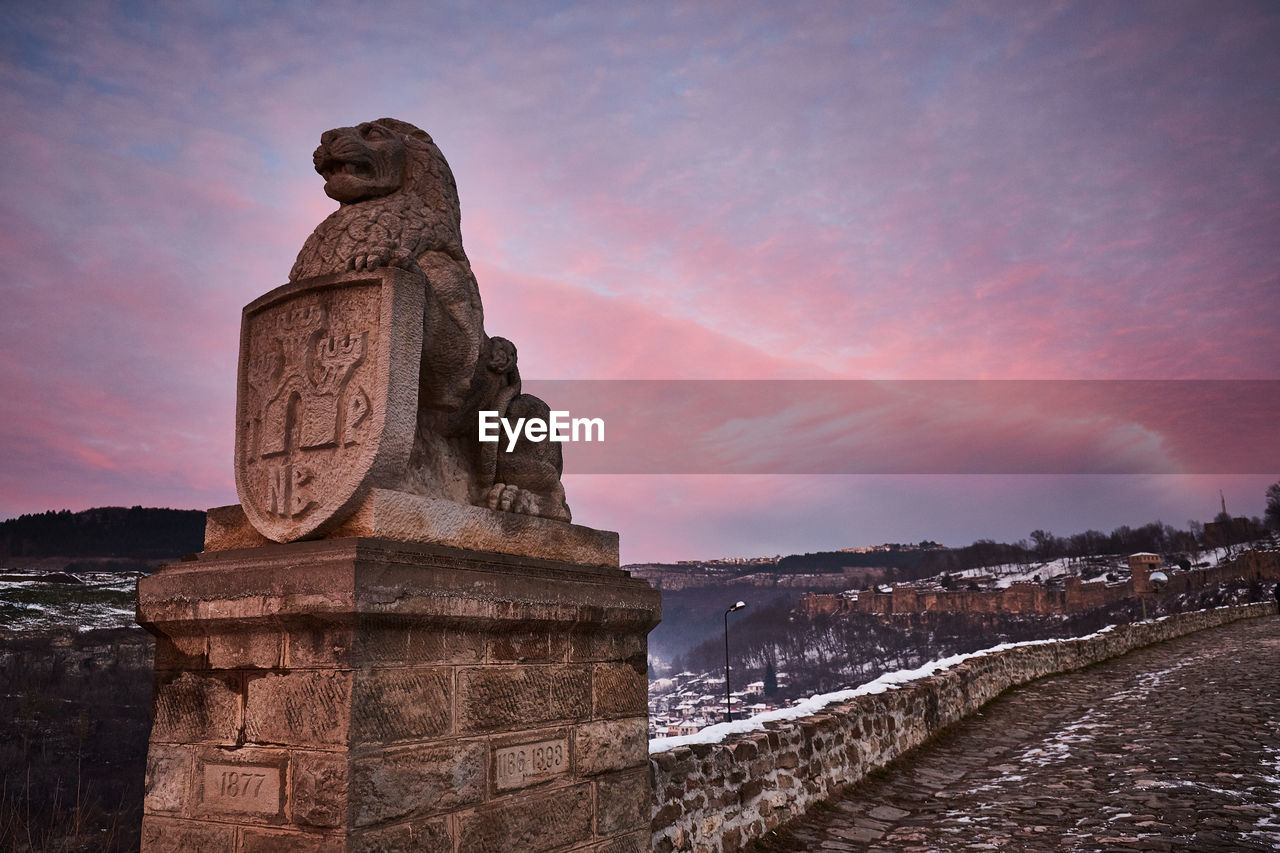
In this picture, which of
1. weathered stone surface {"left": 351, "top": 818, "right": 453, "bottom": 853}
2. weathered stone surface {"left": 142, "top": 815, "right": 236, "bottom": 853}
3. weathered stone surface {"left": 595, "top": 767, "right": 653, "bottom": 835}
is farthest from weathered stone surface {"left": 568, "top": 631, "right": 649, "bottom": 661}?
weathered stone surface {"left": 142, "top": 815, "right": 236, "bottom": 853}

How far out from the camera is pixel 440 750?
233 centimetres

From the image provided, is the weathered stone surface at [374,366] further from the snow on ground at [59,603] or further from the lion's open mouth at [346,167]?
the snow on ground at [59,603]

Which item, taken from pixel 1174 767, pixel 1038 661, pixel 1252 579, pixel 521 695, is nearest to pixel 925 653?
pixel 1252 579

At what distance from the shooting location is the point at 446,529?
257 centimetres

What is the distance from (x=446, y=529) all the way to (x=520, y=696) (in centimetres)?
57

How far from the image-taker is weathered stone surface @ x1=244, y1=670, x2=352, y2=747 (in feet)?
6.97

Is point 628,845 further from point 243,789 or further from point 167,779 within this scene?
point 167,779

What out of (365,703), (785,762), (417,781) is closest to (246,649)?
(365,703)

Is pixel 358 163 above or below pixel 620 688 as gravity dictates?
above

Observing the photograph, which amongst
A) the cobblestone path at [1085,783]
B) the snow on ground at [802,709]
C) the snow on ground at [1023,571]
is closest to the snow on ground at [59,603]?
the snow on ground at [802,709]

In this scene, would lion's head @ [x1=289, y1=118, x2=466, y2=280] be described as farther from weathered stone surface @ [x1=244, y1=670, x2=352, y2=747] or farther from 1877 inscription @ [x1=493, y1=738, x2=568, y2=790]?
1877 inscription @ [x1=493, y1=738, x2=568, y2=790]

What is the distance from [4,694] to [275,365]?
2830 cm

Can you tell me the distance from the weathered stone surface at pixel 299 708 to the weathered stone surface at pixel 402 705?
4 cm

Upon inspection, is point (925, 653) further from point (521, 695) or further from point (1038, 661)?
point (521, 695)
